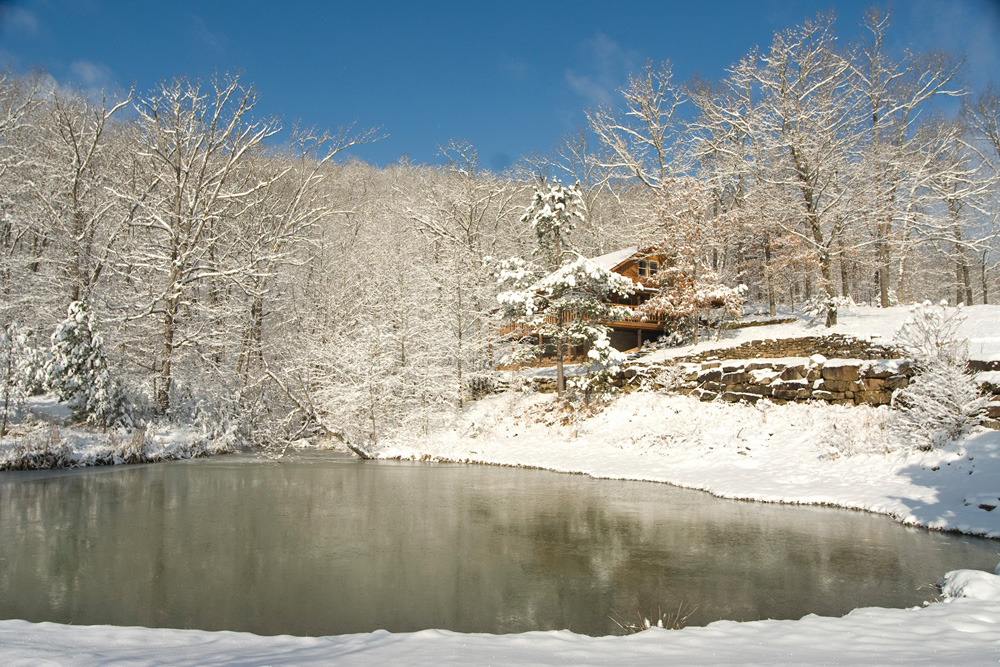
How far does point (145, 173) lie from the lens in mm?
29672

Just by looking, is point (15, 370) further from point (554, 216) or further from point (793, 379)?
point (793, 379)

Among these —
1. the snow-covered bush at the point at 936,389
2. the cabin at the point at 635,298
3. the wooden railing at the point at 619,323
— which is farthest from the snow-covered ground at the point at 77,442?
the snow-covered bush at the point at 936,389

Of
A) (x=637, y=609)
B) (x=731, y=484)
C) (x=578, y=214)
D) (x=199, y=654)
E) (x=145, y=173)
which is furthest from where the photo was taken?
(x=145, y=173)

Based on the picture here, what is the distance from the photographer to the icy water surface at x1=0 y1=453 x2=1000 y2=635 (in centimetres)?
724

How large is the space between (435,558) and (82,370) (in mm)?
17082

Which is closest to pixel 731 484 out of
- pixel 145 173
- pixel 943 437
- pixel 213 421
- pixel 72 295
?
pixel 943 437

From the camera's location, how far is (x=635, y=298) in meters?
32.8

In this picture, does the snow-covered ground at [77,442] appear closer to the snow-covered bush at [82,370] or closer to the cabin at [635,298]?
the snow-covered bush at [82,370]

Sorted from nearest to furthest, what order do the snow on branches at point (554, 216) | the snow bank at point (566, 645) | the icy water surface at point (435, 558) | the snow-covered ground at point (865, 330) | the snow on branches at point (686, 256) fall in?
the snow bank at point (566, 645) < the icy water surface at point (435, 558) < the snow-covered ground at point (865, 330) < the snow on branches at point (554, 216) < the snow on branches at point (686, 256)

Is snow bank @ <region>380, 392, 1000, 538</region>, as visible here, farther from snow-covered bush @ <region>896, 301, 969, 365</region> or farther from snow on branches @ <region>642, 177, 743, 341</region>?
snow on branches @ <region>642, 177, 743, 341</region>

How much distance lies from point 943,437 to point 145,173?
33.0 m

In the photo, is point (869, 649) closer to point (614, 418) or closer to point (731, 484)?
point (731, 484)

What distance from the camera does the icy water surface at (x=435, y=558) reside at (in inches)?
285

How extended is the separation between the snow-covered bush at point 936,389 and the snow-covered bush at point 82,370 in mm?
23679
